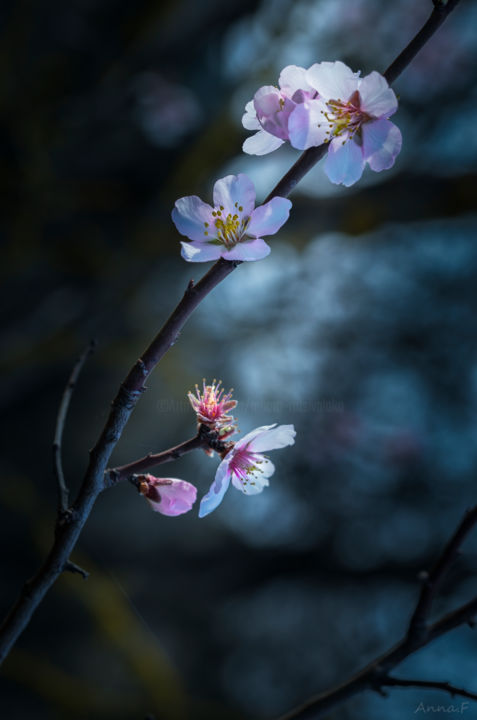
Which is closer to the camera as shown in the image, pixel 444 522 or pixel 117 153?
pixel 444 522

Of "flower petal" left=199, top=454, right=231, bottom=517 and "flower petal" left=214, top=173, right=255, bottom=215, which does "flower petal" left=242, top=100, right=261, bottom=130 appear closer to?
"flower petal" left=214, top=173, right=255, bottom=215

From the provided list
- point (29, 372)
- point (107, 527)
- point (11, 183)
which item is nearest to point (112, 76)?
point (11, 183)

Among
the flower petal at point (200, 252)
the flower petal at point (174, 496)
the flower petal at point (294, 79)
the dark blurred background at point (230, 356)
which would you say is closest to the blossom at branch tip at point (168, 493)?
the flower petal at point (174, 496)

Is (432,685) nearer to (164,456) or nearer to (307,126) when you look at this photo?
(164,456)

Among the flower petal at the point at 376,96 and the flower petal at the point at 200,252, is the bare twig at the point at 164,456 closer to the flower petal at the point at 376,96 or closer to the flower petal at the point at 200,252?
the flower petal at the point at 200,252

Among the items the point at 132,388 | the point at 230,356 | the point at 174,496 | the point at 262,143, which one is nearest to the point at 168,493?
the point at 174,496

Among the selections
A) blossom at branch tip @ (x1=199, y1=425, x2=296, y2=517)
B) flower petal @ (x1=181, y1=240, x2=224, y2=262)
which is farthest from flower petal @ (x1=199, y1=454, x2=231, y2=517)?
flower petal @ (x1=181, y1=240, x2=224, y2=262)

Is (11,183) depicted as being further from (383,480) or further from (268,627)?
(268,627)
